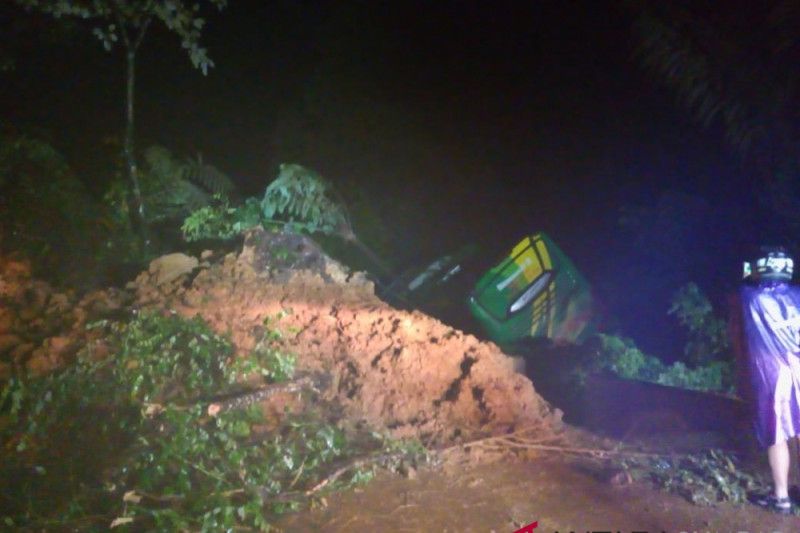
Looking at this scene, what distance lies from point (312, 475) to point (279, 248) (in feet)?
8.55

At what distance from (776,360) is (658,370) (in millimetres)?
4855

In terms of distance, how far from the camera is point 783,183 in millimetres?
8555

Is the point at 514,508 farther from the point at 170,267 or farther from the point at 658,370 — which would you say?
the point at 658,370

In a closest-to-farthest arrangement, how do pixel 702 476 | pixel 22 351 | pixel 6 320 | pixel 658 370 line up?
pixel 702 476 → pixel 22 351 → pixel 6 320 → pixel 658 370

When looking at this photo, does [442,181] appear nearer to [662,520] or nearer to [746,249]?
Answer: [746,249]

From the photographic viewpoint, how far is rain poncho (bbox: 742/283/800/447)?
4801 millimetres

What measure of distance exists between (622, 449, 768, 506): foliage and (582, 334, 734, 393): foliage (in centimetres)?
327

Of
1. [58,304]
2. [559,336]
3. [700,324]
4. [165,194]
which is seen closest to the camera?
[58,304]

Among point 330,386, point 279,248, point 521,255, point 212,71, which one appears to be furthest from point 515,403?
point 212,71

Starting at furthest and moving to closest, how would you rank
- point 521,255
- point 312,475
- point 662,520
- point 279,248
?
point 521,255, point 279,248, point 312,475, point 662,520

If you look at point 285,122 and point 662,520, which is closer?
point 662,520

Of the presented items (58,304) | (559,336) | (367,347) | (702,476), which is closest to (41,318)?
(58,304)

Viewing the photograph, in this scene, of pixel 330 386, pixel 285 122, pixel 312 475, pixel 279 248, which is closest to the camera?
pixel 312 475

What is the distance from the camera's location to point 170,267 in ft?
21.4
